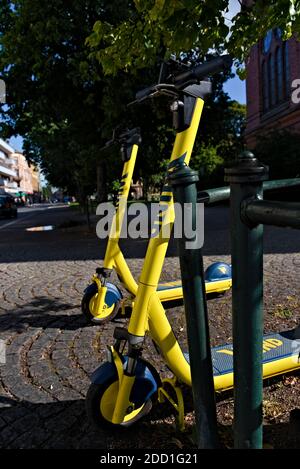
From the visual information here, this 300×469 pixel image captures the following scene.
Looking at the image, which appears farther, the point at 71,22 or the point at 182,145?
the point at 71,22

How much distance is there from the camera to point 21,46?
9.68 metres

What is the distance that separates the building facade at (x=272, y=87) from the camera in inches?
961

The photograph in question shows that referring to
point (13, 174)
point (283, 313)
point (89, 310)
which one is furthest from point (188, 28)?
point (13, 174)

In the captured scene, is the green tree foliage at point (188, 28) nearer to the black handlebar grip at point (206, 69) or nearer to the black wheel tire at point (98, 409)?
the black handlebar grip at point (206, 69)

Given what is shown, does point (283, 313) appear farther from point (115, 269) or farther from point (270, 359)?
point (115, 269)

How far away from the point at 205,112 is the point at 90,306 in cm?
916

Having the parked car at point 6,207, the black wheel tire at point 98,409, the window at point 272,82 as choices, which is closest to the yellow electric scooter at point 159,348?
the black wheel tire at point 98,409

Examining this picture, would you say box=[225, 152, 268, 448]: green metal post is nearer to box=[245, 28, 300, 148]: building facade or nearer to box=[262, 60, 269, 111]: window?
box=[245, 28, 300, 148]: building facade

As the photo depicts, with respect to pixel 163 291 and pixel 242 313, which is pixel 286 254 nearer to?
pixel 163 291

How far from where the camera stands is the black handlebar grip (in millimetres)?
1884

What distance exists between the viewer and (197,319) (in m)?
1.58

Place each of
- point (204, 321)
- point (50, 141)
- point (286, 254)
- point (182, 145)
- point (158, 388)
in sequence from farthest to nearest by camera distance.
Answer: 1. point (50, 141)
2. point (286, 254)
3. point (158, 388)
4. point (182, 145)
5. point (204, 321)

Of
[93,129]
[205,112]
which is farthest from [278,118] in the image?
[93,129]

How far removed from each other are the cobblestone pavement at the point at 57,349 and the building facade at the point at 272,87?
2131 cm
